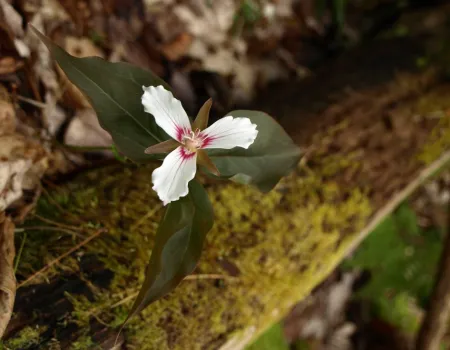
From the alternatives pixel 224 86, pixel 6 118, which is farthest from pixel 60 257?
pixel 224 86

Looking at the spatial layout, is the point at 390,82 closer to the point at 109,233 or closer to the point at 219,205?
the point at 219,205

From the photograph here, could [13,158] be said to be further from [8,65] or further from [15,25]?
[15,25]

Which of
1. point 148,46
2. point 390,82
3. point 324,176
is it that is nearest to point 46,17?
point 148,46

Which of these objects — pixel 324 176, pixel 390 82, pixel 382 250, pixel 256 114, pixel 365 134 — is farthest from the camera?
pixel 382 250

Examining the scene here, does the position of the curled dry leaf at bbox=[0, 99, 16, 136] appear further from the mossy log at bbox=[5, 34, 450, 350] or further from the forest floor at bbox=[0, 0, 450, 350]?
the mossy log at bbox=[5, 34, 450, 350]

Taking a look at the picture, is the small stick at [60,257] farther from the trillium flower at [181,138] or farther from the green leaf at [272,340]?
the green leaf at [272,340]

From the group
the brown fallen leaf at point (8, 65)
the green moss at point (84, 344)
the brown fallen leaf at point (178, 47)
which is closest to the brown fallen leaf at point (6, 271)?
the green moss at point (84, 344)
